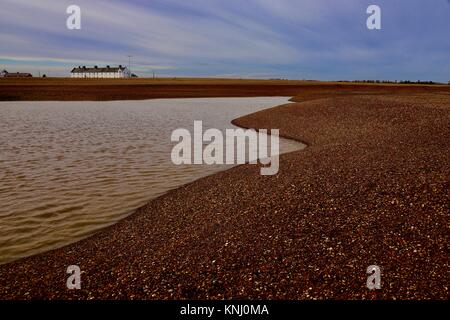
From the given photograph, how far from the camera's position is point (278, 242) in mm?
8734

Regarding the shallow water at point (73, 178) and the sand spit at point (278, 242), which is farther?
the shallow water at point (73, 178)

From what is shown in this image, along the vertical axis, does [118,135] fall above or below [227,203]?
above

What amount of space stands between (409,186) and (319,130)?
16.2m

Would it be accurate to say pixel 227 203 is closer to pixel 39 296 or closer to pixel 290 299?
pixel 290 299

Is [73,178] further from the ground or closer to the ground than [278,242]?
further from the ground

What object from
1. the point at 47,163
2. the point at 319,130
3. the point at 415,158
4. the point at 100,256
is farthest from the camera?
the point at 319,130

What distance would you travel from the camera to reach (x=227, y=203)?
1198 cm

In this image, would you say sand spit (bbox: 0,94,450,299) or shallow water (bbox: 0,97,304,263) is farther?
shallow water (bbox: 0,97,304,263)

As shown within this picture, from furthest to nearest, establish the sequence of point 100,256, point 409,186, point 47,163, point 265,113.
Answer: point 265,113 → point 47,163 → point 409,186 → point 100,256

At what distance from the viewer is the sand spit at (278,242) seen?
283 inches

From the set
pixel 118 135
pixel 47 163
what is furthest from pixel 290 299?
pixel 118 135

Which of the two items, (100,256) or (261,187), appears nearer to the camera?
(100,256)

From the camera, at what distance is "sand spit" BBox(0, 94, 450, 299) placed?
718cm

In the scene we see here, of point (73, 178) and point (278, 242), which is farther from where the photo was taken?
point (73, 178)
